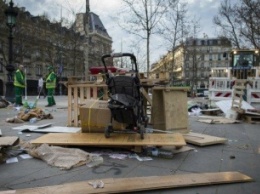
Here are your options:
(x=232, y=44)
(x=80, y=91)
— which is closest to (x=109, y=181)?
(x=80, y=91)

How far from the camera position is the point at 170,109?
657 centimetres

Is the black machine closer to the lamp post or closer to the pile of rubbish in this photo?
the pile of rubbish

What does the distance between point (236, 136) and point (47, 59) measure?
48837 millimetres

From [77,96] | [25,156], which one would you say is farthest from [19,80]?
[25,156]

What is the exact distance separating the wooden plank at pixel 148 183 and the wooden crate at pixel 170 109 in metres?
2.52

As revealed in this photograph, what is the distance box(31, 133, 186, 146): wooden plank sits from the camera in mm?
5027

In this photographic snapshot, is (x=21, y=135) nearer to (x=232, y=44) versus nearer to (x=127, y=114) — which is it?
(x=127, y=114)

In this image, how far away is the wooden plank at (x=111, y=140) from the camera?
5027 millimetres

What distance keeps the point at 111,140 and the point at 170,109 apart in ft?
5.98


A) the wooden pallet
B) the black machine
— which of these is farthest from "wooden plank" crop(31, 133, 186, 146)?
the wooden pallet

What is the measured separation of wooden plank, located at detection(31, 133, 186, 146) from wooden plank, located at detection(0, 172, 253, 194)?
1.08m

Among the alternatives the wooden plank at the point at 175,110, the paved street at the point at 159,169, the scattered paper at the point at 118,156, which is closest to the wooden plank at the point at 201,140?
the paved street at the point at 159,169

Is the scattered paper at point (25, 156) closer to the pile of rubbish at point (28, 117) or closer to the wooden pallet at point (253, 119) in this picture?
the pile of rubbish at point (28, 117)

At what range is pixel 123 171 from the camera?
4.18 meters
